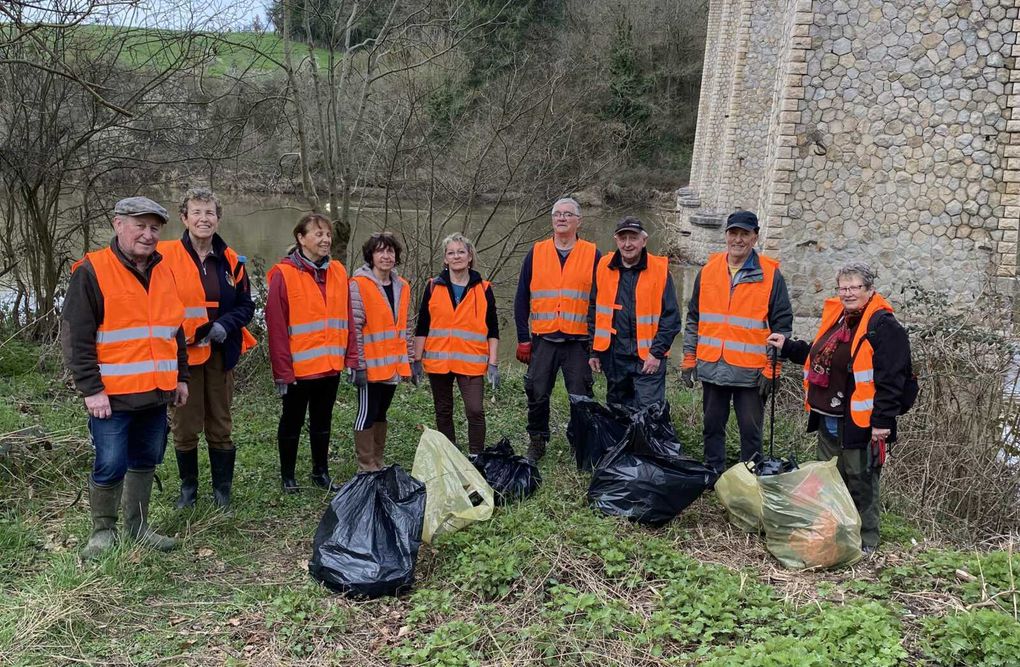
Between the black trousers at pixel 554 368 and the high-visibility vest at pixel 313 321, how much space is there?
1.45 m

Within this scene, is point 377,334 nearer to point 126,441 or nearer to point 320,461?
point 320,461

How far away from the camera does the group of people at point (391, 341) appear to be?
135 inches

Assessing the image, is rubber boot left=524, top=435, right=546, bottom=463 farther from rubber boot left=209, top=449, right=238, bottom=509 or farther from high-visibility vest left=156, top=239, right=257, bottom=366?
high-visibility vest left=156, top=239, right=257, bottom=366

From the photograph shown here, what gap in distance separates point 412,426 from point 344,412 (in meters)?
0.68

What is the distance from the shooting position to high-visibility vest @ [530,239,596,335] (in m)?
5.11

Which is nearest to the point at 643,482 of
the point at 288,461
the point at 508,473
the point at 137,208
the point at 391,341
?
the point at 508,473

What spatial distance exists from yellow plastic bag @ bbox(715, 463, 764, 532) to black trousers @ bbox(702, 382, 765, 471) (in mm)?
686

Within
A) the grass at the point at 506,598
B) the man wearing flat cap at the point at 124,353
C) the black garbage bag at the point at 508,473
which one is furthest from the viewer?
the black garbage bag at the point at 508,473

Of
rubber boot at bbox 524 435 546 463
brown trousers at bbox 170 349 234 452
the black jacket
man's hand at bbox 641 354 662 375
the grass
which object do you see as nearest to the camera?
the grass

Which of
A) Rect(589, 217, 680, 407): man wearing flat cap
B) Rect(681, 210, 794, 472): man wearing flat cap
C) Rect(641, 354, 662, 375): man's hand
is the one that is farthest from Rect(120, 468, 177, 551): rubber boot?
Rect(681, 210, 794, 472): man wearing flat cap

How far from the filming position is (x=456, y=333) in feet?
16.0

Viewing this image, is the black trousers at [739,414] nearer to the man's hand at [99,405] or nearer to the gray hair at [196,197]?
the gray hair at [196,197]

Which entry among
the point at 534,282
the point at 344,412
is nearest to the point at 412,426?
the point at 344,412

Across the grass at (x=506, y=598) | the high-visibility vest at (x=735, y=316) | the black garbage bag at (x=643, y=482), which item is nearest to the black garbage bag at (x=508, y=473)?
the grass at (x=506, y=598)
